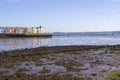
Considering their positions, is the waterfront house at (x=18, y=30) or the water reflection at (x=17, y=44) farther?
the waterfront house at (x=18, y=30)

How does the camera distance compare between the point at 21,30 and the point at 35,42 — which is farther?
the point at 21,30

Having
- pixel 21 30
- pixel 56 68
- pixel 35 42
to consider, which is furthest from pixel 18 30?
pixel 56 68

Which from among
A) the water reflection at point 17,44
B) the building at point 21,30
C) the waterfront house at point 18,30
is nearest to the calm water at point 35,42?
the water reflection at point 17,44

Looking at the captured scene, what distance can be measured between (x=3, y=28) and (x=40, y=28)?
68.5ft

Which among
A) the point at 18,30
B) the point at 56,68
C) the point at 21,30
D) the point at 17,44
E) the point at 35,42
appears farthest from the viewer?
the point at 21,30

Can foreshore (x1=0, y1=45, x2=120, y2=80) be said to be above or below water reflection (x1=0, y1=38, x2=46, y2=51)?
above

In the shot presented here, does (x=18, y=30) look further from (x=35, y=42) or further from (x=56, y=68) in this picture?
(x=56, y=68)

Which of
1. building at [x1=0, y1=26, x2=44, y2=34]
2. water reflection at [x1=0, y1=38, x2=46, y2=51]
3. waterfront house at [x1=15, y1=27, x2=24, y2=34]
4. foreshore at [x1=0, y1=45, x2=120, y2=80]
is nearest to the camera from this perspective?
foreshore at [x1=0, y1=45, x2=120, y2=80]

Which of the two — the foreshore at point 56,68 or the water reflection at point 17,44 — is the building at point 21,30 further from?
the foreshore at point 56,68

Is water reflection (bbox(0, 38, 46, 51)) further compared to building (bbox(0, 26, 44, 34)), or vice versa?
building (bbox(0, 26, 44, 34))

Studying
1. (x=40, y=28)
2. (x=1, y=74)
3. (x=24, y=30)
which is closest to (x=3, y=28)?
(x=24, y=30)

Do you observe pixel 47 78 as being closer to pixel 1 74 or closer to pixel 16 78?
pixel 16 78

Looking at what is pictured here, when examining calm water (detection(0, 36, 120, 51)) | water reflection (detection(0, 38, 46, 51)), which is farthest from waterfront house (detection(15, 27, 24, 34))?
water reflection (detection(0, 38, 46, 51))

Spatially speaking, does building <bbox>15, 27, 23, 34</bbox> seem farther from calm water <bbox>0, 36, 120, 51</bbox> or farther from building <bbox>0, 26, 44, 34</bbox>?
calm water <bbox>0, 36, 120, 51</bbox>
